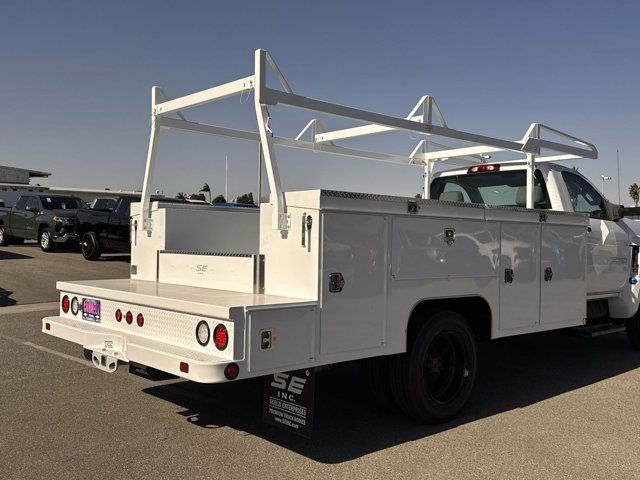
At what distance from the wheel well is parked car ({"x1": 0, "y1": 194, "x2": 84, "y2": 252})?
15.7 m

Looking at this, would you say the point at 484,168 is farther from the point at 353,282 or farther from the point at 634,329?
the point at 353,282

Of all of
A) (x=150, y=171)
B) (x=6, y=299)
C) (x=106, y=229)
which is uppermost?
(x=150, y=171)

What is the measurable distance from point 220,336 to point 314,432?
5.04ft

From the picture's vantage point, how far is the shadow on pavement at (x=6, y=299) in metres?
10.6

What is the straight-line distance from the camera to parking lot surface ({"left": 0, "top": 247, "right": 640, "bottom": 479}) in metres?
3.98

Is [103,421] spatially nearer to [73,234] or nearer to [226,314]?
[226,314]

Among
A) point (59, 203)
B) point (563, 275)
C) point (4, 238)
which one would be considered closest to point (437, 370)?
point (563, 275)

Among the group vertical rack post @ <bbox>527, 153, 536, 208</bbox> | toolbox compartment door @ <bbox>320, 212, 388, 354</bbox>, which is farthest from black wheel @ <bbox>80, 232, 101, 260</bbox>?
toolbox compartment door @ <bbox>320, 212, 388, 354</bbox>

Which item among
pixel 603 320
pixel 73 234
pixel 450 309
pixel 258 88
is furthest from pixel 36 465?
pixel 73 234

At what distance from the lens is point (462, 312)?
5199mm

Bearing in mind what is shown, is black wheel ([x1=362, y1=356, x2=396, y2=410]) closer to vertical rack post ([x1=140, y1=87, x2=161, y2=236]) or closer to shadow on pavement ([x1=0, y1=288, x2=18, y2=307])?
vertical rack post ([x1=140, y1=87, x2=161, y2=236])

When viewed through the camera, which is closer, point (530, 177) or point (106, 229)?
point (530, 177)

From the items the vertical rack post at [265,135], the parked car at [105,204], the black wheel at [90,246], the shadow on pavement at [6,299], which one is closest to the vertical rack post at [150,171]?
the vertical rack post at [265,135]

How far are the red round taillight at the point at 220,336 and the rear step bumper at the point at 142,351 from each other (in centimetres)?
7
